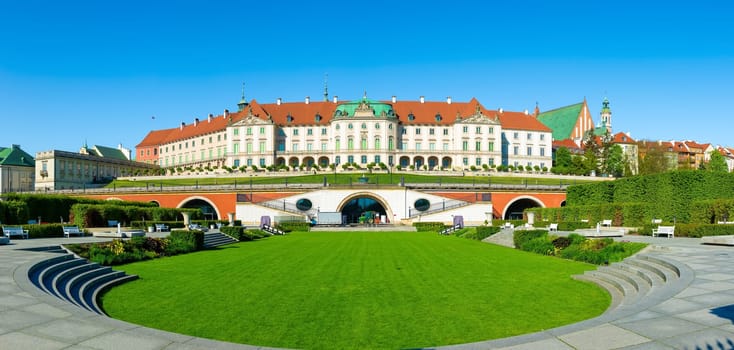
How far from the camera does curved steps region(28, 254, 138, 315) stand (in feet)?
40.9

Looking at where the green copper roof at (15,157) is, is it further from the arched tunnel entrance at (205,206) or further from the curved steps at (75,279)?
the curved steps at (75,279)

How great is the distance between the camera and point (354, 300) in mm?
13258

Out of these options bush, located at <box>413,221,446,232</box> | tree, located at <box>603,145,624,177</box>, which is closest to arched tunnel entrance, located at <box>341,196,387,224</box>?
bush, located at <box>413,221,446,232</box>

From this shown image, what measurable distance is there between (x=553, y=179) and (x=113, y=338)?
88.4m

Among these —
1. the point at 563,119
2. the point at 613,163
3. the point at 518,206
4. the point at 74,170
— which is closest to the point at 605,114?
the point at 563,119

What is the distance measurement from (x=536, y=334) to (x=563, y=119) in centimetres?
14753

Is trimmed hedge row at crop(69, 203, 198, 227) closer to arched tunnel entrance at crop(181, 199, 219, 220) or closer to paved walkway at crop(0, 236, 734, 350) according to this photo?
arched tunnel entrance at crop(181, 199, 219, 220)

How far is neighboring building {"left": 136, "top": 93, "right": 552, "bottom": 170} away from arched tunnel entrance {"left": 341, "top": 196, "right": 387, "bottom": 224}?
114 feet

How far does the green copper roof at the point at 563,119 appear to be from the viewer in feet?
465

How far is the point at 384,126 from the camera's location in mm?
107188

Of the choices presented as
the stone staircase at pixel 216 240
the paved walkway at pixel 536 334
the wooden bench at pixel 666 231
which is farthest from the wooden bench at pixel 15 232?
the wooden bench at pixel 666 231

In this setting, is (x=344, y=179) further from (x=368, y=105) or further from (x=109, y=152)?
(x=109, y=152)


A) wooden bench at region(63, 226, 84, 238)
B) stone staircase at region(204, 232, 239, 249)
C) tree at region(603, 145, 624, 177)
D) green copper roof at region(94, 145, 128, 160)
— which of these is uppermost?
green copper roof at region(94, 145, 128, 160)

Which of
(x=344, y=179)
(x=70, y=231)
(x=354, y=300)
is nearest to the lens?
(x=354, y=300)
